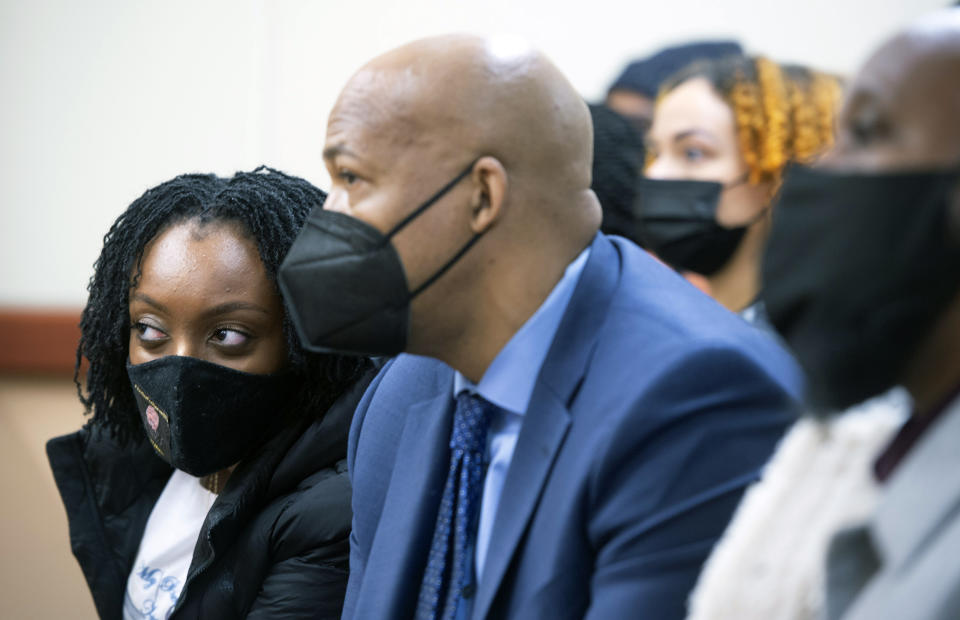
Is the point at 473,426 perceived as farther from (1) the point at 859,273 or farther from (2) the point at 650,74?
(2) the point at 650,74

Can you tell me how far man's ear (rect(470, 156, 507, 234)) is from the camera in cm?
122

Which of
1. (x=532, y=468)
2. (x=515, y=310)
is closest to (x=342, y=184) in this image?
(x=515, y=310)

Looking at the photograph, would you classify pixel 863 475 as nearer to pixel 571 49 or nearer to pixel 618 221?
pixel 618 221

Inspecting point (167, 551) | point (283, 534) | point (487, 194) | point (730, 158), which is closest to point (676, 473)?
point (487, 194)

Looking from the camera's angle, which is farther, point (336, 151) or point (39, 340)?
point (39, 340)

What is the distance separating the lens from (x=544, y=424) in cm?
120

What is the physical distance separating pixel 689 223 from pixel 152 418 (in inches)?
43.3

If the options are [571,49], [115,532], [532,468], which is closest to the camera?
[532,468]

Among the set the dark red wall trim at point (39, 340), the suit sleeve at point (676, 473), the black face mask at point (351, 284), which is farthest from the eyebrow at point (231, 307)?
the dark red wall trim at point (39, 340)

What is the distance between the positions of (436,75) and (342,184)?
0.20 m

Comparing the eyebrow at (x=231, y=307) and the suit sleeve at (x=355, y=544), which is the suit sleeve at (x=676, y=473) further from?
the eyebrow at (x=231, y=307)

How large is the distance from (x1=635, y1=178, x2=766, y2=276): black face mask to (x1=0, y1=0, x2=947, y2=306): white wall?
3.77 feet

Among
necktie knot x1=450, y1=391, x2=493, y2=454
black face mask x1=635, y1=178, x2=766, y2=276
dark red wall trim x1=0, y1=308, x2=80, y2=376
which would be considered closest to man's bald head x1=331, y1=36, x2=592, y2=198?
necktie knot x1=450, y1=391, x2=493, y2=454

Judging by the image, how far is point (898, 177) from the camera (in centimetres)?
82
